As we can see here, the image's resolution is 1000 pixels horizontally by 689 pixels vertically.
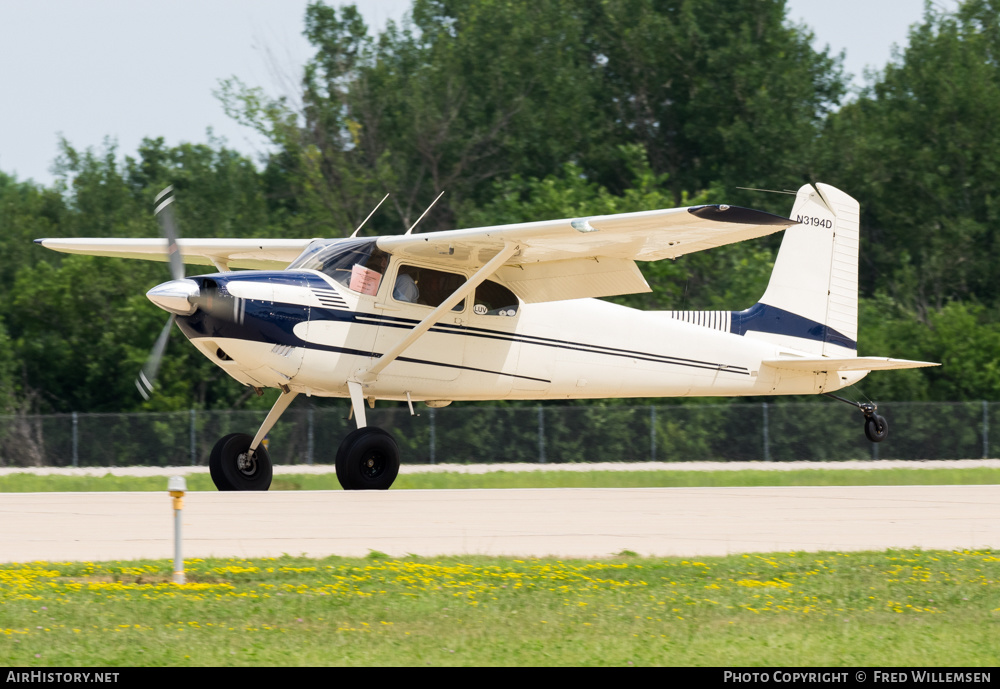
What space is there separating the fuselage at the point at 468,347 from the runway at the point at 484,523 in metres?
1.57

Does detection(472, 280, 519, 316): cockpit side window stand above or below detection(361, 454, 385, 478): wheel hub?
above

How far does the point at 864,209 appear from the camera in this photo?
46562 millimetres

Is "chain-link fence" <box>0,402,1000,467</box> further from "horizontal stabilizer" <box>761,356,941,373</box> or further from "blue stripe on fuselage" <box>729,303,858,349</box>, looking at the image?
"horizontal stabilizer" <box>761,356,941,373</box>

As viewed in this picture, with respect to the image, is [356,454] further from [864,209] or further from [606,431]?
[864,209]

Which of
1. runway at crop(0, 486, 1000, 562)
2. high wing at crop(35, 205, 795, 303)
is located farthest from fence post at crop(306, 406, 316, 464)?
runway at crop(0, 486, 1000, 562)

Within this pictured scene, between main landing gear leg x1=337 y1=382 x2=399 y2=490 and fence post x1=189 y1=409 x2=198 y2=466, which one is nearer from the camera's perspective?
main landing gear leg x1=337 y1=382 x2=399 y2=490

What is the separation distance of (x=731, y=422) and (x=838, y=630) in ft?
78.2

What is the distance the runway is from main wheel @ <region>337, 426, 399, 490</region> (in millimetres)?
278

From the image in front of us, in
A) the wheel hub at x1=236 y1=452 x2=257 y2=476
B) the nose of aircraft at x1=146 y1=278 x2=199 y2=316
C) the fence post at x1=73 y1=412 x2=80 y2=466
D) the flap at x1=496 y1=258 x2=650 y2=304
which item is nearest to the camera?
the nose of aircraft at x1=146 y1=278 x2=199 y2=316

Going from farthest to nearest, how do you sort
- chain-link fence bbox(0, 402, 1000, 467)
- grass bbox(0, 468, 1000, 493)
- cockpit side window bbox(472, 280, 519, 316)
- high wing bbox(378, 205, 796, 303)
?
chain-link fence bbox(0, 402, 1000, 467) < grass bbox(0, 468, 1000, 493) < cockpit side window bbox(472, 280, 519, 316) < high wing bbox(378, 205, 796, 303)

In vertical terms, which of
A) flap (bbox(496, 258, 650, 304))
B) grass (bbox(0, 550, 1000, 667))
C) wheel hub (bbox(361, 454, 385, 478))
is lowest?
grass (bbox(0, 550, 1000, 667))

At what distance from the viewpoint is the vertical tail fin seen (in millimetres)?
19641

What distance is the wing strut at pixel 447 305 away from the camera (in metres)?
15.1
